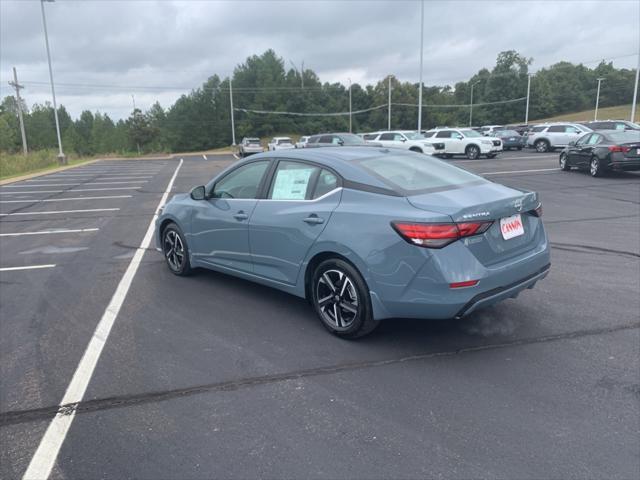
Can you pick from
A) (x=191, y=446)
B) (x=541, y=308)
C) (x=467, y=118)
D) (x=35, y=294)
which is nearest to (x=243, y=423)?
(x=191, y=446)

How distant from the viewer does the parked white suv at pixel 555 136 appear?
30344mm

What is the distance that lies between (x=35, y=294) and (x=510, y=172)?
1773cm

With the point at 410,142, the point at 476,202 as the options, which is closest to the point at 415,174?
the point at 476,202

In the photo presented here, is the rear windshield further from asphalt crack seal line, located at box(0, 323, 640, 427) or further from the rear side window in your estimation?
asphalt crack seal line, located at box(0, 323, 640, 427)

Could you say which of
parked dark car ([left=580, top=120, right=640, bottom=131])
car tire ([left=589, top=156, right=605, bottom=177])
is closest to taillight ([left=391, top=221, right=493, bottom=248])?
car tire ([left=589, top=156, right=605, bottom=177])

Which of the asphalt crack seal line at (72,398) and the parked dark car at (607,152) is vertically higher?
the parked dark car at (607,152)

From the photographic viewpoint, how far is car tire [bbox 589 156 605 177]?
1645 cm

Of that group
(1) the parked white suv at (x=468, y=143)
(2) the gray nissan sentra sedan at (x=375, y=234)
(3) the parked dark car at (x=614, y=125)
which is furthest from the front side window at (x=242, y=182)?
(3) the parked dark car at (x=614, y=125)

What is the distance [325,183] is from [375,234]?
0.86 metres

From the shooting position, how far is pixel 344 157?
4.63 metres

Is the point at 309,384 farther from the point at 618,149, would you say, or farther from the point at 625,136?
the point at 625,136

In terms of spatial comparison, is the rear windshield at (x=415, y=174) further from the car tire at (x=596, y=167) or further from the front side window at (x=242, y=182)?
the car tire at (x=596, y=167)

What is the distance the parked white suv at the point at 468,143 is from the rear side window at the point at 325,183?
2467cm

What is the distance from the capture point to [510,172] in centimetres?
1953
